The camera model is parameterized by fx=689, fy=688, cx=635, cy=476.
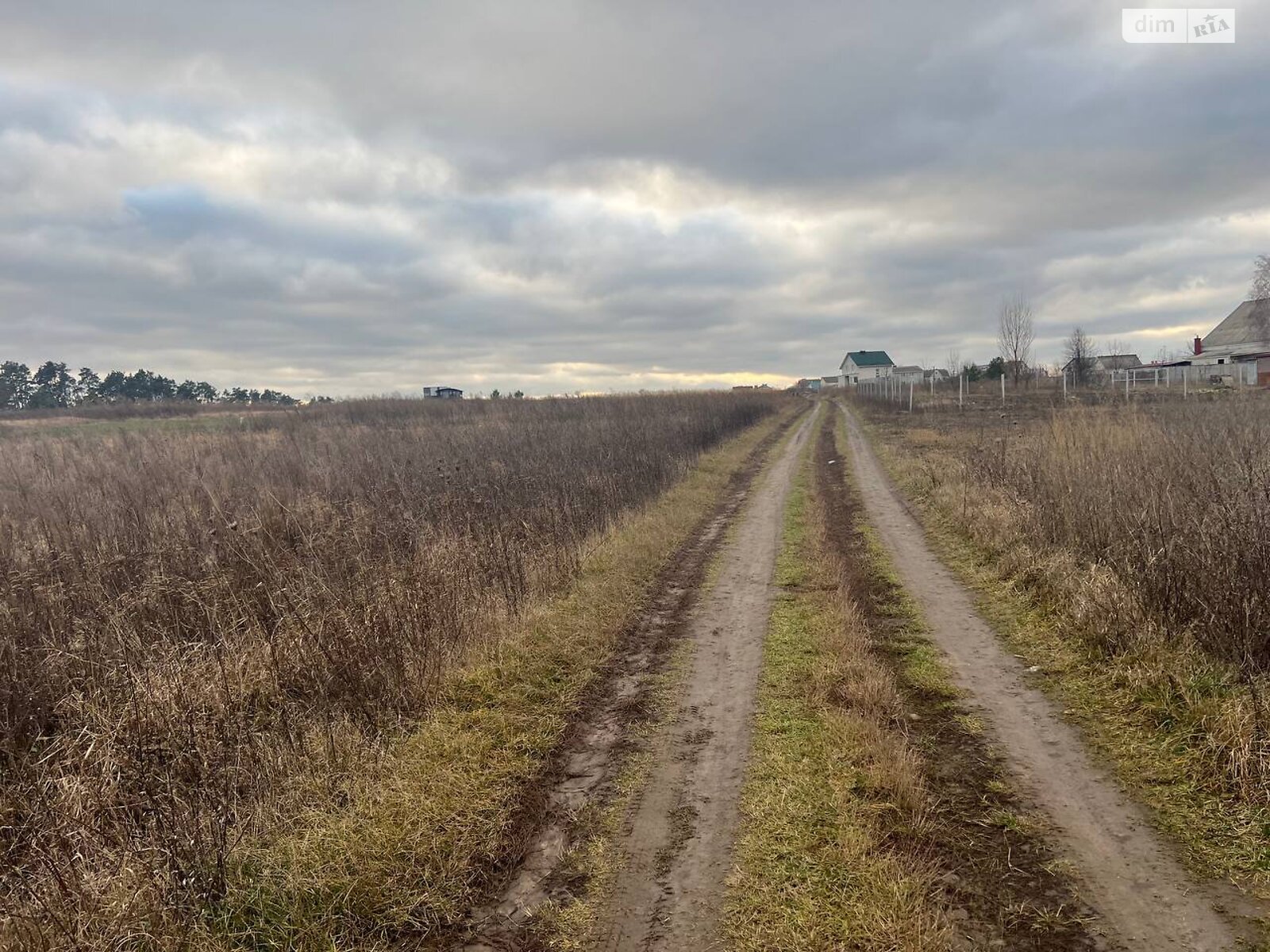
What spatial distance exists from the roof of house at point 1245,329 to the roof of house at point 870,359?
190 feet

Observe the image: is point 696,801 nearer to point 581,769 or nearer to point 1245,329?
point 581,769

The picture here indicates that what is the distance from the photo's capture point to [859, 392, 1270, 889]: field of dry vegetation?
3.61 metres

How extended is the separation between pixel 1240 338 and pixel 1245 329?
1.26 metres

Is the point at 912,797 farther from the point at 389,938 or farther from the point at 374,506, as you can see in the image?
the point at 374,506

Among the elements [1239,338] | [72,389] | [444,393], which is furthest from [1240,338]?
[72,389]

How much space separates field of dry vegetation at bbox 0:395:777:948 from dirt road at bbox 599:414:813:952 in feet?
5.74

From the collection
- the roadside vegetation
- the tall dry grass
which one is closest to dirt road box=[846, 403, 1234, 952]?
the roadside vegetation

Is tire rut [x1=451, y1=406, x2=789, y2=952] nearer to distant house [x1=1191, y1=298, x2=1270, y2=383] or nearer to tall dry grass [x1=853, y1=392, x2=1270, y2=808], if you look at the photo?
tall dry grass [x1=853, y1=392, x2=1270, y2=808]

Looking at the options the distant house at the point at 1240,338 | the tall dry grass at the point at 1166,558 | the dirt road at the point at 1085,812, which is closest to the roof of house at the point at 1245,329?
the distant house at the point at 1240,338

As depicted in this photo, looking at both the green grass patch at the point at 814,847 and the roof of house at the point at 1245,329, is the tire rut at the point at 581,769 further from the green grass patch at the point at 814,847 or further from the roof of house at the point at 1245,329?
the roof of house at the point at 1245,329

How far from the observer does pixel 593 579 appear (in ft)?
26.1

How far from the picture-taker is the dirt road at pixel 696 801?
2832 mm

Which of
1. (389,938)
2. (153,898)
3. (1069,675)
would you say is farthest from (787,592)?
(153,898)

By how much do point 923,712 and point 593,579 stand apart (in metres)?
4.12
